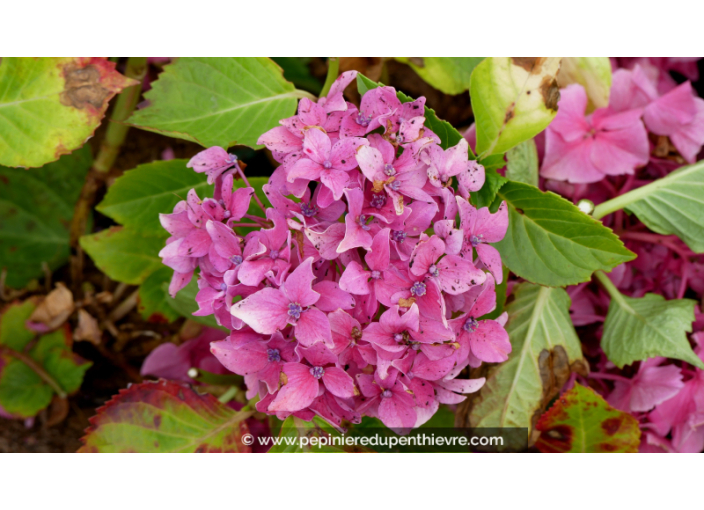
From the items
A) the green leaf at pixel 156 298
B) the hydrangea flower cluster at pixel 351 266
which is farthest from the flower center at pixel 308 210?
the green leaf at pixel 156 298

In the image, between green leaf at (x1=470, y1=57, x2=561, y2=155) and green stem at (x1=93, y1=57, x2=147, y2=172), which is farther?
green stem at (x1=93, y1=57, x2=147, y2=172)

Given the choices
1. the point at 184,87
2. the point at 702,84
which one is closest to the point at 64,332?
the point at 184,87

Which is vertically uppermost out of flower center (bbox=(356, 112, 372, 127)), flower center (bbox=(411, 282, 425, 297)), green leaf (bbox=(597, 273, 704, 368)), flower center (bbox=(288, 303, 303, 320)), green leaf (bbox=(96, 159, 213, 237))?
flower center (bbox=(356, 112, 372, 127))

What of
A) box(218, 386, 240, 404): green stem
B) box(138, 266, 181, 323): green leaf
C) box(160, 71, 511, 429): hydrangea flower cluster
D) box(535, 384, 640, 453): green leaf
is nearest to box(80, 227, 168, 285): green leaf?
box(138, 266, 181, 323): green leaf

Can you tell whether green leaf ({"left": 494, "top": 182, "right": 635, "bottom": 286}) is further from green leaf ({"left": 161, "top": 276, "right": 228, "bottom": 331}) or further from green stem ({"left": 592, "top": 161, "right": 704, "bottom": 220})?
green leaf ({"left": 161, "top": 276, "right": 228, "bottom": 331})

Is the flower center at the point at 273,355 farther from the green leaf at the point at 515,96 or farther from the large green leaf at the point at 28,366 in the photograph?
the large green leaf at the point at 28,366

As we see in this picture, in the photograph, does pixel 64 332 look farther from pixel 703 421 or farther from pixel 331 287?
pixel 703 421

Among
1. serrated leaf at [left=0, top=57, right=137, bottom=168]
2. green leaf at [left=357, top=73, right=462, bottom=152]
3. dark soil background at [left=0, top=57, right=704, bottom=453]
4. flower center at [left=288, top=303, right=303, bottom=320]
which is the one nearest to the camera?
flower center at [left=288, top=303, right=303, bottom=320]

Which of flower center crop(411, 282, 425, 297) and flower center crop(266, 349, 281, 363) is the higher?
flower center crop(411, 282, 425, 297)
